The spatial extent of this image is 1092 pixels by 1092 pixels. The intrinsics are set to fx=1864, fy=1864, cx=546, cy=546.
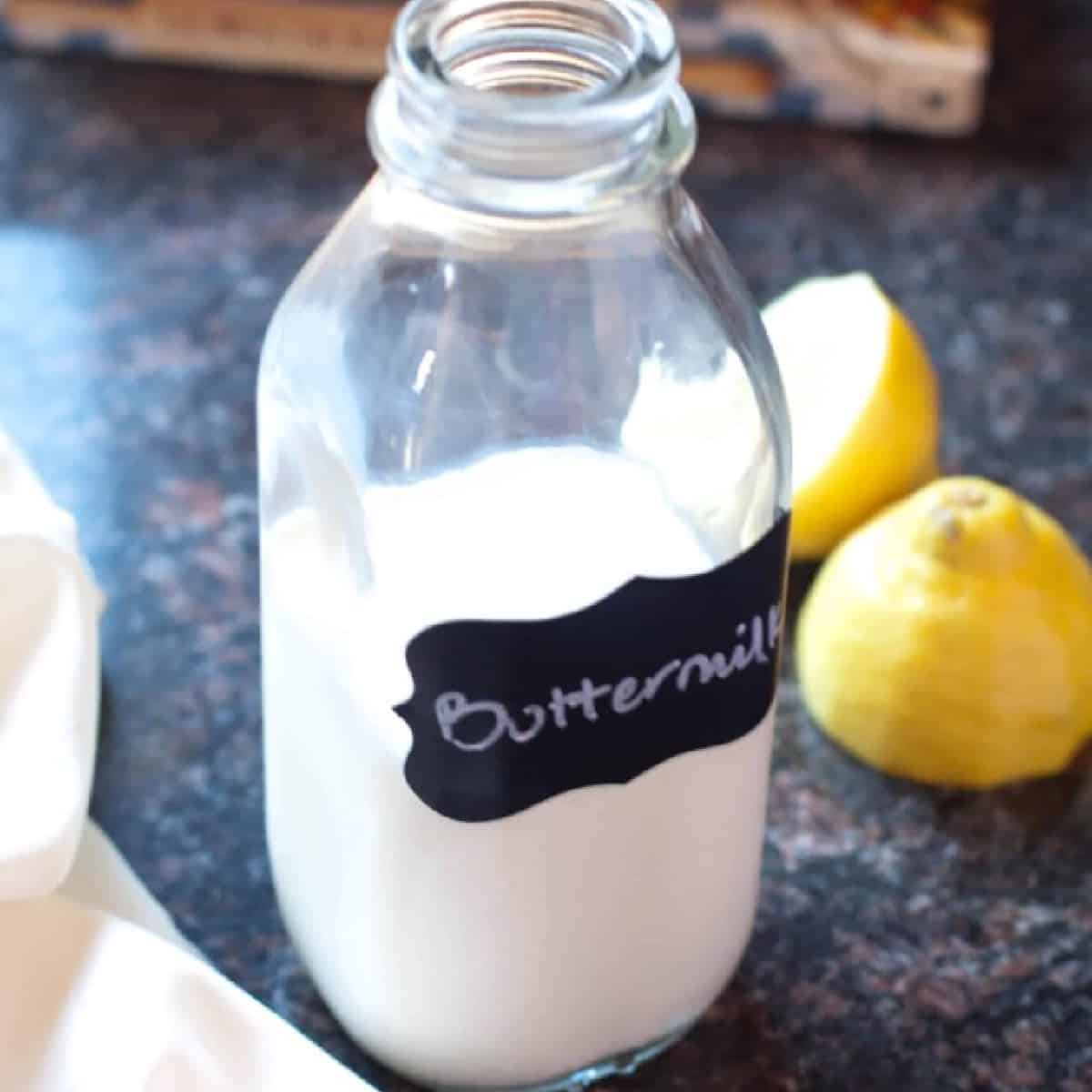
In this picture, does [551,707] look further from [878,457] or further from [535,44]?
[878,457]

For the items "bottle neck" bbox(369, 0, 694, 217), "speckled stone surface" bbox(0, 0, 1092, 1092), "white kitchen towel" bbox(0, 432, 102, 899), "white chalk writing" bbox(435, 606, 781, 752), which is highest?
"bottle neck" bbox(369, 0, 694, 217)

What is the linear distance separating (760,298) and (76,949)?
50 centimetres

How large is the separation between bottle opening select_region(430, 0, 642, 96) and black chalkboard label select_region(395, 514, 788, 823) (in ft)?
0.43

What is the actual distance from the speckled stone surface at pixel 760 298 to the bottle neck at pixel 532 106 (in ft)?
0.93

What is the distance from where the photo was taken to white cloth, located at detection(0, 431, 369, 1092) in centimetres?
52

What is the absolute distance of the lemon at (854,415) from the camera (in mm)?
715

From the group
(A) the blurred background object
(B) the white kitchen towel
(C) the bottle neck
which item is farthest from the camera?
(A) the blurred background object

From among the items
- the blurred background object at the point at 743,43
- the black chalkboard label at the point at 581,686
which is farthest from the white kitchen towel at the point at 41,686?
the blurred background object at the point at 743,43

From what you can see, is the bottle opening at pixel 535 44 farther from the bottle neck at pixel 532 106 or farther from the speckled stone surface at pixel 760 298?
the speckled stone surface at pixel 760 298

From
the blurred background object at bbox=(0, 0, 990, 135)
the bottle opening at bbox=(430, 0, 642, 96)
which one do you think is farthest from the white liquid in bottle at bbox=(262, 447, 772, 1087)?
the blurred background object at bbox=(0, 0, 990, 135)

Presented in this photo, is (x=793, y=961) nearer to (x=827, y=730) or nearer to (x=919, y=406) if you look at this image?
(x=827, y=730)

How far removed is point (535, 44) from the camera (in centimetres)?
48

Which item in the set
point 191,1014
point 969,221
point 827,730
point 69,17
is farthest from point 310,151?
point 191,1014

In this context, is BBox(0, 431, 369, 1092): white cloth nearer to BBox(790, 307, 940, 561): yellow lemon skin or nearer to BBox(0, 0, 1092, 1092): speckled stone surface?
BBox(0, 0, 1092, 1092): speckled stone surface
